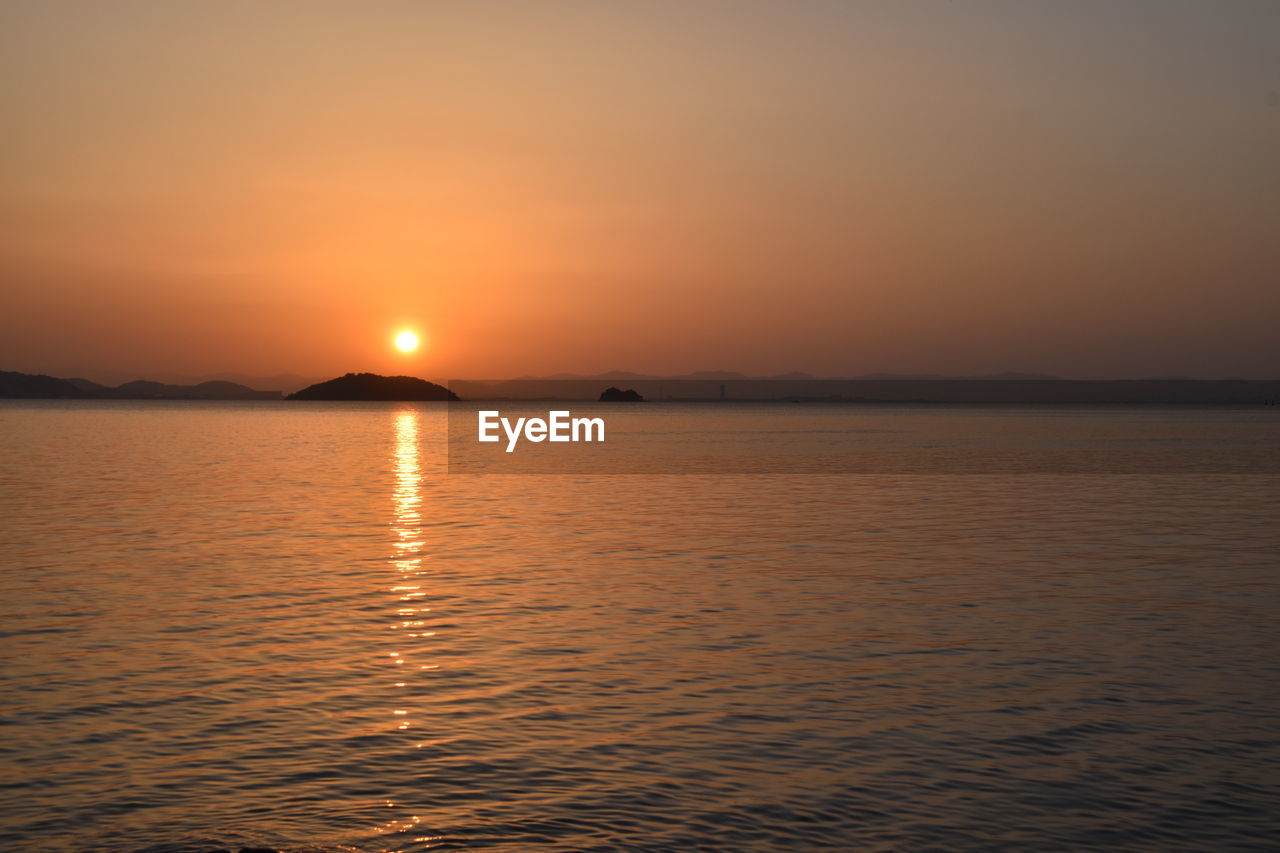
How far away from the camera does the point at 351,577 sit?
34375 mm

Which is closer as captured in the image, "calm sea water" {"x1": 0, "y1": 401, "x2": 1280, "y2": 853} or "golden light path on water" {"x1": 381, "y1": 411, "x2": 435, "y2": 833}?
"calm sea water" {"x1": 0, "y1": 401, "x2": 1280, "y2": 853}

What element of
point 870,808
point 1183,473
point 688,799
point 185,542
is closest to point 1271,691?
point 870,808

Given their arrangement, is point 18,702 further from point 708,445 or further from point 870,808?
point 708,445

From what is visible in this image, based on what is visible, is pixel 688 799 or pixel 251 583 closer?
pixel 688 799

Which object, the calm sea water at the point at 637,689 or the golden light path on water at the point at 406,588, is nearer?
the calm sea water at the point at 637,689

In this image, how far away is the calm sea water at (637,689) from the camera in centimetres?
1434

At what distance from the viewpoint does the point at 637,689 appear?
2052cm

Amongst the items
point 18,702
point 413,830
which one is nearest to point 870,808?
point 413,830

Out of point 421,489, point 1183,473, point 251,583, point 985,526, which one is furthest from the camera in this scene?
point 1183,473

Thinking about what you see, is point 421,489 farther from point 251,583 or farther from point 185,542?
point 251,583

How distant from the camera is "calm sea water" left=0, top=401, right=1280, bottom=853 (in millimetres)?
14344

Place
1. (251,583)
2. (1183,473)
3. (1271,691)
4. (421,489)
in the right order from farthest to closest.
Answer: (1183,473), (421,489), (251,583), (1271,691)

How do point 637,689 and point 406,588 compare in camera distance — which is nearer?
point 637,689

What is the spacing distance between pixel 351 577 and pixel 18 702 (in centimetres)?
1507
